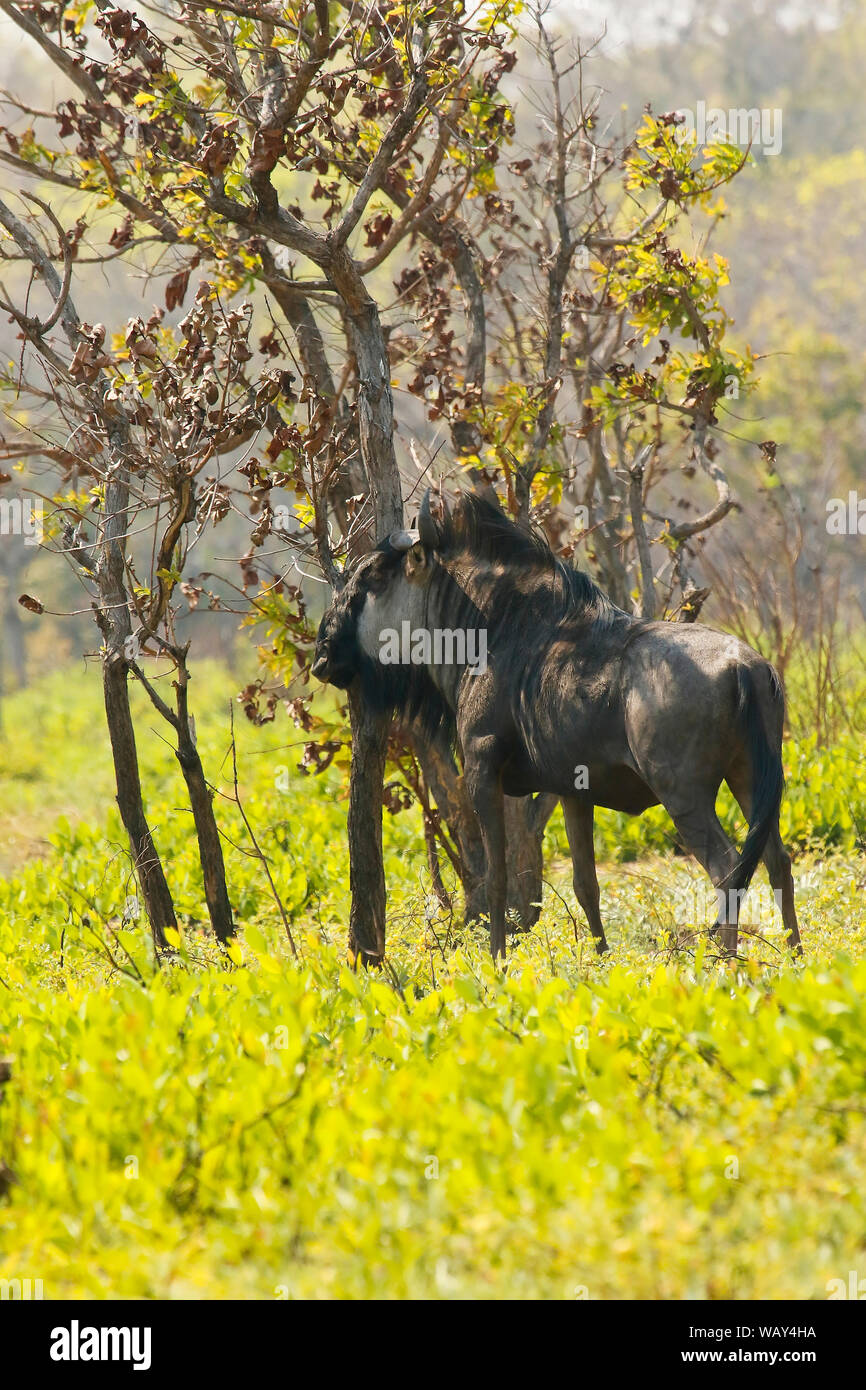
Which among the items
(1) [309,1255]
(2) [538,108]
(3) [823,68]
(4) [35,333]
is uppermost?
(3) [823,68]

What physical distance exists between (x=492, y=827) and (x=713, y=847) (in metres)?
0.99

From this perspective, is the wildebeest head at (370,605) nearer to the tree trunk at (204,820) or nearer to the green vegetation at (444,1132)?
the tree trunk at (204,820)

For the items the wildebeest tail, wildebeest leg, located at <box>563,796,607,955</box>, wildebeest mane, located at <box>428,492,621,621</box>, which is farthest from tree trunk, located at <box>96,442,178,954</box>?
the wildebeest tail

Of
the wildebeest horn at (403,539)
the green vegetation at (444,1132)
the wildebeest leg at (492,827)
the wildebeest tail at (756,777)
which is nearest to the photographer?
the green vegetation at (444,1132)

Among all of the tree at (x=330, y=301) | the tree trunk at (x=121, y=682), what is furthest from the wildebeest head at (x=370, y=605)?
the tree trunk at (x=121, y=682)

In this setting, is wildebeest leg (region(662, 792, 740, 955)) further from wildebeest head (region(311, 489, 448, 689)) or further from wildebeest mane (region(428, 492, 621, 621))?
wildebeest head (region(311, 489, 448, 689))

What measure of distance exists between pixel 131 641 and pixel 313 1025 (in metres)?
2.16

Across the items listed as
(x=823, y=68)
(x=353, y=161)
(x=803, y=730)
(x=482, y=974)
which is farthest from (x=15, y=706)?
(x=823, y=68)

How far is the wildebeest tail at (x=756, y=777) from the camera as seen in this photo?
5074 millimetres

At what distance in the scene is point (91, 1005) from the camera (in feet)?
14.2

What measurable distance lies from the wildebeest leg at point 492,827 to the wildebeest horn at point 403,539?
98 cm

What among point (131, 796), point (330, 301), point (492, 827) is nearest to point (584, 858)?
point (492, 827)

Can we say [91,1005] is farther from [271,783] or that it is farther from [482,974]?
[271,783]

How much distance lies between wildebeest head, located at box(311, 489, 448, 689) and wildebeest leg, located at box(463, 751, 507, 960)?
0.73m
